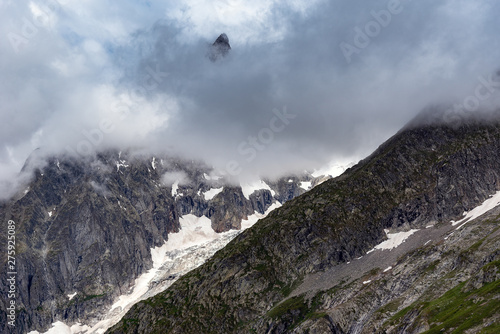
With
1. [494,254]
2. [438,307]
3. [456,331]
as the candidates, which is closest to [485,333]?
[456,331]

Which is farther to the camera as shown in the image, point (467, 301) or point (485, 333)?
point (467, 301)

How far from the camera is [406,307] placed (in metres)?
198

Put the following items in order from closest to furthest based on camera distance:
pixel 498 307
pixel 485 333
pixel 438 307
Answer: pixel 485 333 < pixel 498 307 < pixel 438 307

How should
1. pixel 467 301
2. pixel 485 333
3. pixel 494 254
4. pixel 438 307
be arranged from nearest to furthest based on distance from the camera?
pixel 485 333
pixel 467 301
pixel 438 307
pixel 494 254

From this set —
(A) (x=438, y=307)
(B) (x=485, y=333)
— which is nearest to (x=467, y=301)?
(A) (x=438, y=307)

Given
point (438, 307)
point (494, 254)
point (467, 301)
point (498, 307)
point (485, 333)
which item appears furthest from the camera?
point (494, 254)

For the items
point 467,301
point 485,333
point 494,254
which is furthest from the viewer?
point 494,254

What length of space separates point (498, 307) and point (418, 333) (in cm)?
3259

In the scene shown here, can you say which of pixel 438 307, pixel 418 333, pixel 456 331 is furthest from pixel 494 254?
pixel 456 331

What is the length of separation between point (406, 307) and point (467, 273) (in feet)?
90.4

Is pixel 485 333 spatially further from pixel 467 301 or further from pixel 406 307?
pixel 406 307

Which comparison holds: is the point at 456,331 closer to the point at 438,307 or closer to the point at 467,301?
the point at 467,301

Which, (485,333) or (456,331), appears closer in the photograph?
(485,333)

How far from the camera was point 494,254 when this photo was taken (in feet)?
625
